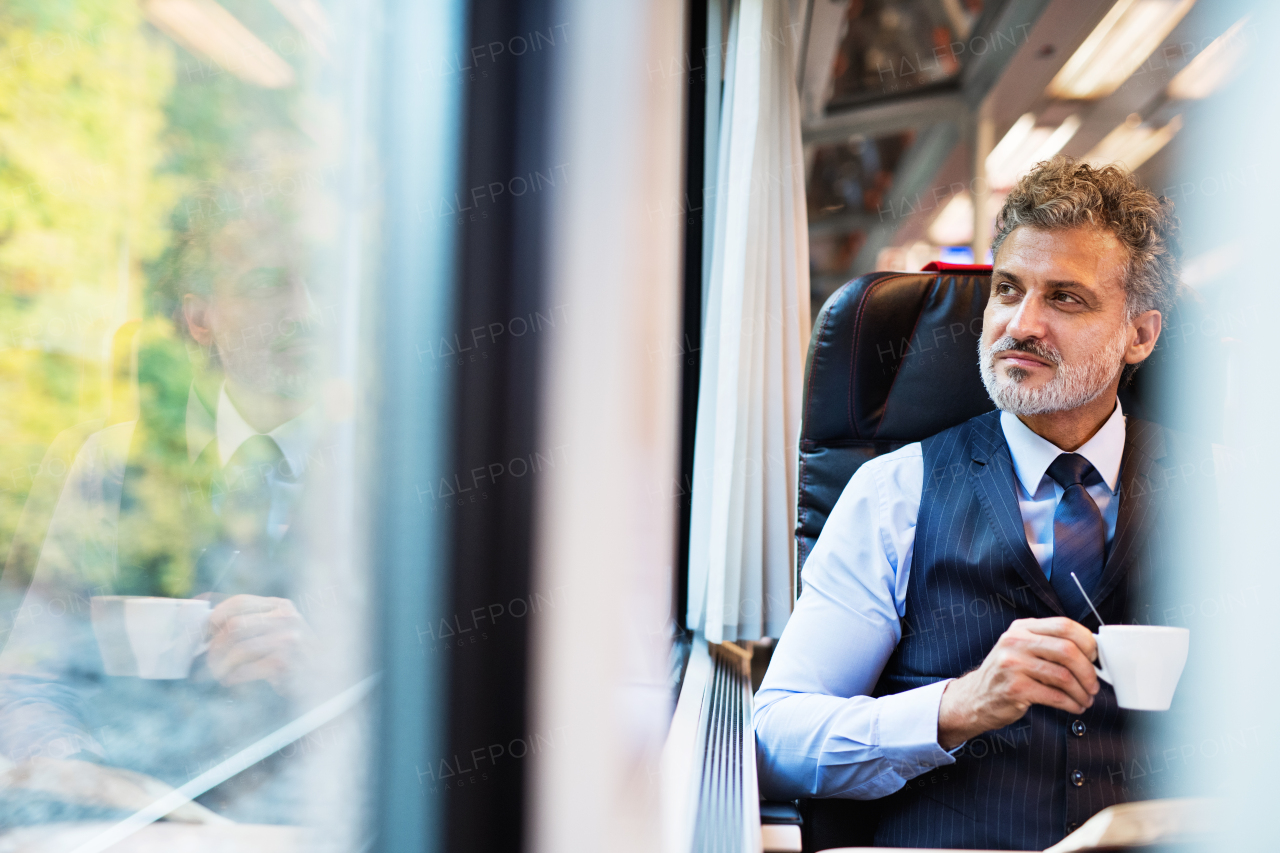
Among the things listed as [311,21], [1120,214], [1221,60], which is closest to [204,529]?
[311,21]

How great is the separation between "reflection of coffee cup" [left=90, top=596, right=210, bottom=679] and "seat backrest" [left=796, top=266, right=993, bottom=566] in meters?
1.11

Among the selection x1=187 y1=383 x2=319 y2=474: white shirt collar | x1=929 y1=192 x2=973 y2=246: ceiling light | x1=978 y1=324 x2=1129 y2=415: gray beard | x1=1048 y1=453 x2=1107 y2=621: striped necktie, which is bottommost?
x1=1048 y1=453 x2=1107 y2=621: striped necktie

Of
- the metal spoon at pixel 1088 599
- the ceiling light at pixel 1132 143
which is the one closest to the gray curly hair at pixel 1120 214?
the metal spoon at pixel 1088 599

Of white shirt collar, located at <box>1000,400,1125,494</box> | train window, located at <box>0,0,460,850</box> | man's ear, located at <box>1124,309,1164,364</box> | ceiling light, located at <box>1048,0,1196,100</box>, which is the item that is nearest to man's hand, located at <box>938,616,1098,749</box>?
white shirt collar, located at <box>1000,400,1125,494</box>

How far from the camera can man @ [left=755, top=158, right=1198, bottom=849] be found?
3.22 feet

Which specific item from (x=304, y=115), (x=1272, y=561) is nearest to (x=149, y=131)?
(x=304, y=115)

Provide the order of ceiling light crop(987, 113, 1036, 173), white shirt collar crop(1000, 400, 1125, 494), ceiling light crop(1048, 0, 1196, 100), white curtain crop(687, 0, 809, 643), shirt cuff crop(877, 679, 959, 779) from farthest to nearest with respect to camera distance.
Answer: ceiling light crop(987, 113, 1036, 173) → ceiling light crop(1048, 0, 1196, 100) → white curtain crop(687, 0, 809, 643) → white shirt collar crop(1000, 400, 1125, 494) → shirt cuff crop(877, 679, 959, 779)

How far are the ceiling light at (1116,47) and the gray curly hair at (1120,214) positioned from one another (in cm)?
195

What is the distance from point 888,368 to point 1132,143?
368cm

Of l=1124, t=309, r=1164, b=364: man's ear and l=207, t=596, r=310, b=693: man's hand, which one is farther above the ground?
l=1124, t=309, r=1164, b=364: man's ear

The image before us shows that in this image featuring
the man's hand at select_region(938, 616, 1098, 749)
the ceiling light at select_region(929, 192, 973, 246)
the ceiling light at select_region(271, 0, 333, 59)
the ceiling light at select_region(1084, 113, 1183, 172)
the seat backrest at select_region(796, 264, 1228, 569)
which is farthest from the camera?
the ceiling light at select_region(929, 192, 973, 246)

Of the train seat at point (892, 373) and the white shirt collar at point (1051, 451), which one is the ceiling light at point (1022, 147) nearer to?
the train seat at point (892, 373)

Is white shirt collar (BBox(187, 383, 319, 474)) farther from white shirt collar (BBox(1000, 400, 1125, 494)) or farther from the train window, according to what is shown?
white shirt collar (BBox(1000, 400, 1125, 494))

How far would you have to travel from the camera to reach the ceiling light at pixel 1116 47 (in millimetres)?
2816
